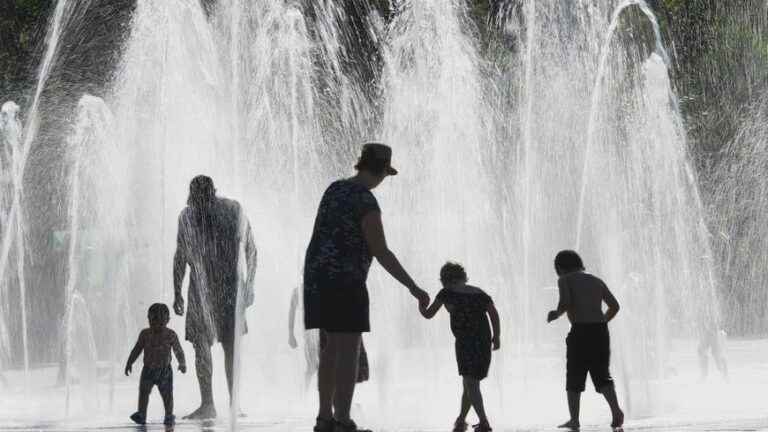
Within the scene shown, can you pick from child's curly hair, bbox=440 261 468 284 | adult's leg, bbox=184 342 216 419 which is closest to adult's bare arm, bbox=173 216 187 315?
adult's leg, bbox=184 342 216 419

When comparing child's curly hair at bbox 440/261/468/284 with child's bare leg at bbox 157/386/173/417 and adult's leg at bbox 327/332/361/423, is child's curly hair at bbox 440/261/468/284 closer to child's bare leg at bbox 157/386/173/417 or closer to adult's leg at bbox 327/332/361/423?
adult's leg at bbox 327/332/361/423

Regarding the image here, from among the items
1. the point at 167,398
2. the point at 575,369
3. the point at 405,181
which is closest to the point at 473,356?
the point at 575,369

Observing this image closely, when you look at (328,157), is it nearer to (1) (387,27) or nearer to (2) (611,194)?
(1) (387,27)

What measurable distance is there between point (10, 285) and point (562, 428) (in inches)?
802

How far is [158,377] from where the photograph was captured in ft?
28.3

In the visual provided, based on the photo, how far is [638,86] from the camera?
77.3 feet

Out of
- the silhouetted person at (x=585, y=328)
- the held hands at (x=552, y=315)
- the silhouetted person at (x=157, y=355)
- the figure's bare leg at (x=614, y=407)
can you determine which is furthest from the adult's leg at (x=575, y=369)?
the silhouetted person at (x=157, y=355)

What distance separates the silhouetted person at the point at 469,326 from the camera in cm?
772

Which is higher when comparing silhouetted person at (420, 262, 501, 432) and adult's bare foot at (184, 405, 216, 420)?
silhouetted person at (420, 262, 501, 432)

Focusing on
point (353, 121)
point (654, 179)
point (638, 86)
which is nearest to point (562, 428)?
point (654, 179)

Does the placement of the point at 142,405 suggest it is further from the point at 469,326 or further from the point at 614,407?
the point at 614,407

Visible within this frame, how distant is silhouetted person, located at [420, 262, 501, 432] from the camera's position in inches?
304

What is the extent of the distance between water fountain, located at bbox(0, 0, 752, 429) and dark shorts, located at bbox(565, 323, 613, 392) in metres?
1.26

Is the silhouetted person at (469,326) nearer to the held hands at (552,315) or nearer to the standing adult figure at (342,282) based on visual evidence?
the held hands at (552,315)
